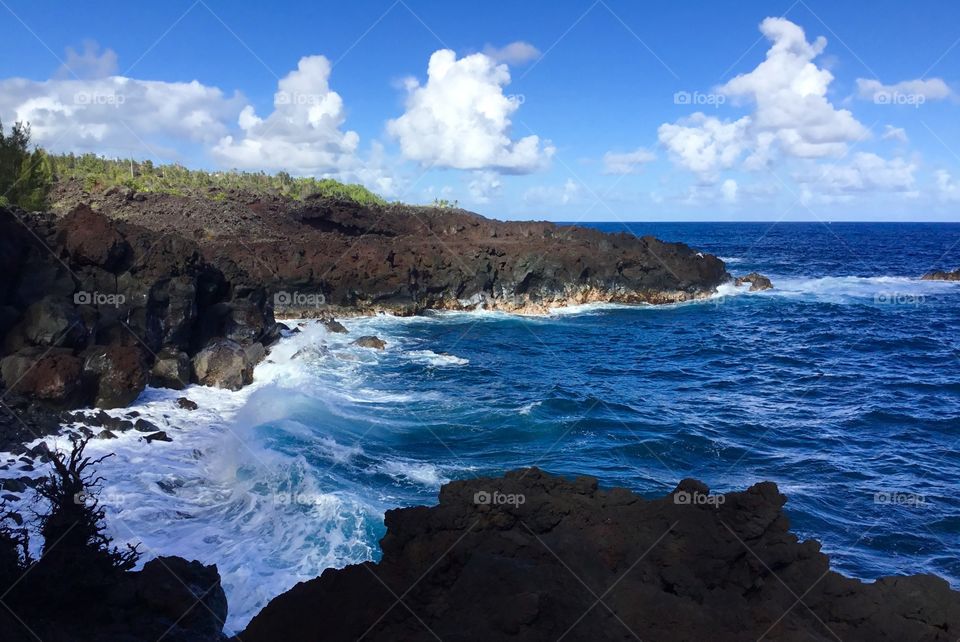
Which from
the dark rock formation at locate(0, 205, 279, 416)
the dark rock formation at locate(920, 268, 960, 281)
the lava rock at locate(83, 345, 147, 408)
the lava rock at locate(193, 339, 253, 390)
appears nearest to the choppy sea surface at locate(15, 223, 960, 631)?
the lava rock at locate(83, 345, 147, 408)

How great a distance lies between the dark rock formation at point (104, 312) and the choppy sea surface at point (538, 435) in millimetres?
1522

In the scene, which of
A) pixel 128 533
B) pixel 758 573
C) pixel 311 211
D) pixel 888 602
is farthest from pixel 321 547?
pixel 311 211

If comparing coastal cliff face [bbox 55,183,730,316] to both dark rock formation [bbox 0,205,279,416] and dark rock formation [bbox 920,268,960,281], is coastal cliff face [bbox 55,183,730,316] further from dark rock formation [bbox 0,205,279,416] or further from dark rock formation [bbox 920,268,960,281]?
dark rock formation [bbox 920,268,960,281]

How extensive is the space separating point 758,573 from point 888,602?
59.5 inches

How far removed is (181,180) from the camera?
74.4m

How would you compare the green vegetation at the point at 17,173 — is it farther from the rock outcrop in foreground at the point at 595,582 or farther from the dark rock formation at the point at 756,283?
the dark rock formation at the point at 756,283

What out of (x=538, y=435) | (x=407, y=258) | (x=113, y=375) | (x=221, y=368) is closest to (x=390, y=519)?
(x=538, y=435)

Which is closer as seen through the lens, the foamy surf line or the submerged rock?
the foamy surf line

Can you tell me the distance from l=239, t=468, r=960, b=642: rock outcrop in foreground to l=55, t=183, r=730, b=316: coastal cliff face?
33.7 m

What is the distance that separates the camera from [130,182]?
67.7m

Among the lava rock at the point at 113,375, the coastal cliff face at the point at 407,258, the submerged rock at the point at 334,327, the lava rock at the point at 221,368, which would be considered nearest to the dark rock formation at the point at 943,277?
the coastal cliff face at the point at 407,258

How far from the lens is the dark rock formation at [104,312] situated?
1888 cm

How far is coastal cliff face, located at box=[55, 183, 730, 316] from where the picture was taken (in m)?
43.6

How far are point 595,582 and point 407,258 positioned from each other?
41218 mm
